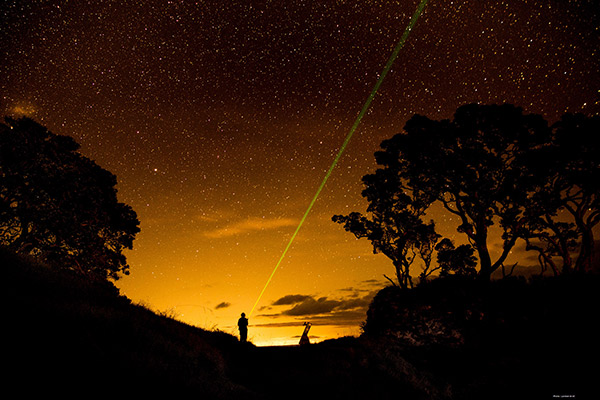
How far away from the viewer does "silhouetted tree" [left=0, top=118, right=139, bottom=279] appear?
59.1 ft

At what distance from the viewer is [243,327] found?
1644cm

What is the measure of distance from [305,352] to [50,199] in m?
16.2

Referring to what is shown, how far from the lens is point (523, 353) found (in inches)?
521

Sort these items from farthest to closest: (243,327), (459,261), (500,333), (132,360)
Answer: (459,261) → (243,327) → (500,333) → (132,360)

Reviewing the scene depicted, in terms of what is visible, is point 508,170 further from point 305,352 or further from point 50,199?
point 50,199

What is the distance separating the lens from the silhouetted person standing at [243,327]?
1590 cm

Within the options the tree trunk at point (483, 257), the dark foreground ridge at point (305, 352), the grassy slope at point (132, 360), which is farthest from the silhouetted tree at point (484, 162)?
the grassy slope at point (132, 360)

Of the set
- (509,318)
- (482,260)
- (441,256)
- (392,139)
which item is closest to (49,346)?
(509,318)

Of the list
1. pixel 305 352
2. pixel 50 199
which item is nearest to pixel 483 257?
pixel 305 352

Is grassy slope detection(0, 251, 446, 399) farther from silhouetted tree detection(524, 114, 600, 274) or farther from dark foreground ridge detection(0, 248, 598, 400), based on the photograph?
silhouetted tree detection(524, 114, 600, 274)

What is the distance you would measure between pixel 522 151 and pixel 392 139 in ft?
24.9

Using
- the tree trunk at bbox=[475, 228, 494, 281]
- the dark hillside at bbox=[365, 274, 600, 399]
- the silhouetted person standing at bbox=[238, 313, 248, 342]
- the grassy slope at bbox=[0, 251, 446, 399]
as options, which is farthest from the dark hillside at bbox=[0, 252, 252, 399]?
the tree trunk at bbox=[475, 228, 494, 281]

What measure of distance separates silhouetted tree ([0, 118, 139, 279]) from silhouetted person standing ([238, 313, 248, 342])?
9172 millimetres

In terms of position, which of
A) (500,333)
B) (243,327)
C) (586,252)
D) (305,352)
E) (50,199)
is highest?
(50,199)
